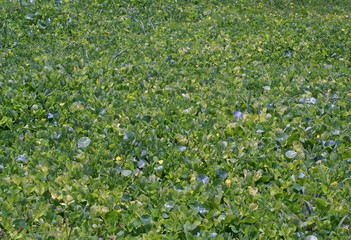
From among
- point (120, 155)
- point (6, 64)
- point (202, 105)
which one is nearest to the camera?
point (120, 155)

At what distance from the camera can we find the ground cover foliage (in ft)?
10.3

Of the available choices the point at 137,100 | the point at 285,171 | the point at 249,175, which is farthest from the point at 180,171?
the point at 137,100

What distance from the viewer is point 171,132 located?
4246 mm

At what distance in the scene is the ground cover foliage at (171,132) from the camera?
313 centimetres

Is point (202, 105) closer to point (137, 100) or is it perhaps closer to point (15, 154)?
point (137, 100)

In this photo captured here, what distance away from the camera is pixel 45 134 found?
13.9 feet

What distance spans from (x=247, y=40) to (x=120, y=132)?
341 cm

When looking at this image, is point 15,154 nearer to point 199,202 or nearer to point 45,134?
point 45,134

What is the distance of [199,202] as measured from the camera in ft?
10.6

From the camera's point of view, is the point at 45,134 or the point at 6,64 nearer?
the point at 45,134

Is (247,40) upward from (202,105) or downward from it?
downward

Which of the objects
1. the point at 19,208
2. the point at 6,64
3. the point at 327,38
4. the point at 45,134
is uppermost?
the point at 19,208

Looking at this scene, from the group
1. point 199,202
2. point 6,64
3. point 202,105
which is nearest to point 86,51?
point 6,64

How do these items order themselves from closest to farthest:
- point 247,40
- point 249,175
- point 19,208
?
point 19,208 < point 249,175 < point 247,40
